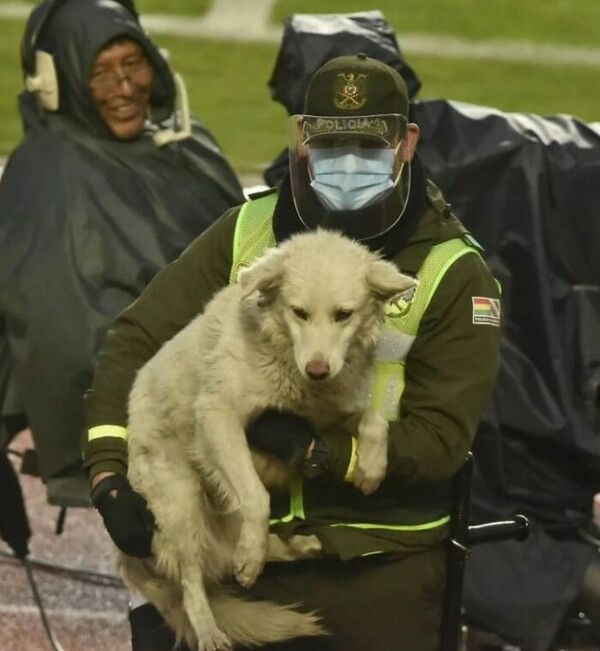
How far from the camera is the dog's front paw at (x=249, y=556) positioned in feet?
9.07

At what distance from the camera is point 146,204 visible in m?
4.89

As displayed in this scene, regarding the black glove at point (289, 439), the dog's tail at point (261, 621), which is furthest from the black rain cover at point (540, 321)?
the black glove at point (289, 439)

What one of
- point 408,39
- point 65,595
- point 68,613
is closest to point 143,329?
point 68,613

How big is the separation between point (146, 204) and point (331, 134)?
2042mm

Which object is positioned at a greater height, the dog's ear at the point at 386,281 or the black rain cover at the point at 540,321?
the dog's ear at the point at 386,281

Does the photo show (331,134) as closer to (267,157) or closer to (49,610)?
(49,610)

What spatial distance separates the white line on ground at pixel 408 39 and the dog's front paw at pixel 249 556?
9997 mm

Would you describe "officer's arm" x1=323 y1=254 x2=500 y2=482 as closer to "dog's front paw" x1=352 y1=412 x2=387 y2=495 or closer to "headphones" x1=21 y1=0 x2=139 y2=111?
"dog's front paw" x1=352 y1=412 x2=387 y2=495

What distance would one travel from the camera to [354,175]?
2.93 metres

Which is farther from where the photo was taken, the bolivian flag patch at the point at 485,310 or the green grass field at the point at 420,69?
the green grass field at the point at 420,69

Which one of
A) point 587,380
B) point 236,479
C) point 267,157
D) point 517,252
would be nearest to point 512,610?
point 587,380

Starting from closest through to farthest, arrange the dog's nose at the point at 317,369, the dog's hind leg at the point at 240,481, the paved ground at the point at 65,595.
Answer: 1. the dog's nose at the point at 317,369
2. the dog's hind leg at the point at 240,481
3. the paved ground at the point at 65,595

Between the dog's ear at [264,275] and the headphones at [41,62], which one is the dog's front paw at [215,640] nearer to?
the dog's ear at [264,275]

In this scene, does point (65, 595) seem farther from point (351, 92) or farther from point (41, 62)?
point (351, 92)
